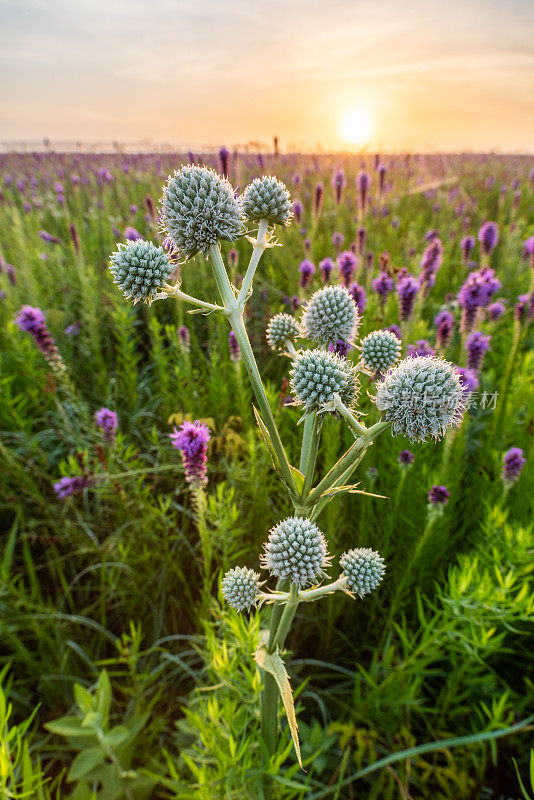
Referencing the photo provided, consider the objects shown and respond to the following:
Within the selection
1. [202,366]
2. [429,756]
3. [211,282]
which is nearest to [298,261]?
[211,282]

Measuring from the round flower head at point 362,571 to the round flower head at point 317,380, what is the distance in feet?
1.41

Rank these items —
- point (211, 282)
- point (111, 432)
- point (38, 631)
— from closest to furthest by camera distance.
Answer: point (38, 631), point (111, 432), point (211, 282)

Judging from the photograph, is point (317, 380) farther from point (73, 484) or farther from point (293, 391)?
point (73, 484)

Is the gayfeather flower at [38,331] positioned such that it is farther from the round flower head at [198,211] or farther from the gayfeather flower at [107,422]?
the round flower head at [198,211]

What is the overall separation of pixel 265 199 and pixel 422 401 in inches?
28.4

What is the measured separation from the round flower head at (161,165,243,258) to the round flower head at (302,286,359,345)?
34 centimetres

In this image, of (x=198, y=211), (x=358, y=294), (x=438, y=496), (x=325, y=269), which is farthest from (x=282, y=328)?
(x=325, y=269)

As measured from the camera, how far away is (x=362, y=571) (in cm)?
114

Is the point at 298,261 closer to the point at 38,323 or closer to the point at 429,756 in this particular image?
the point at 38,323

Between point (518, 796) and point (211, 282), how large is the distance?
413 cm

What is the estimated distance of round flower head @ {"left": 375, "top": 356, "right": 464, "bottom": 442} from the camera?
995 millimetres

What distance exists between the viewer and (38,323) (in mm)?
2701

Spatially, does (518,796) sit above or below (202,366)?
below

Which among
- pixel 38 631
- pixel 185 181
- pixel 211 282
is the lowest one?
pixel 38 631
